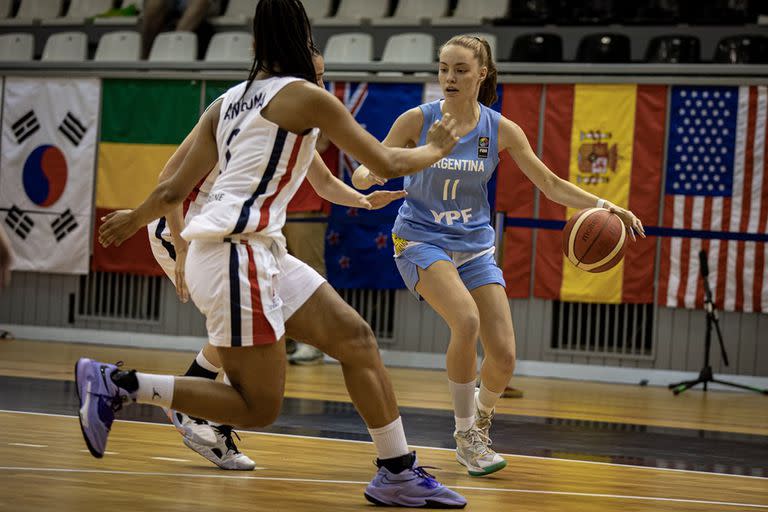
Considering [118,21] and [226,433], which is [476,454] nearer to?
[226,433]

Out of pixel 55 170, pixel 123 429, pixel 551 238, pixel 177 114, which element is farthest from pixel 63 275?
pixel 123 429

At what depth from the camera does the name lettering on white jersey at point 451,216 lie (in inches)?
184

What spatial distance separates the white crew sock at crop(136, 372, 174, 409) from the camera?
3367 mm

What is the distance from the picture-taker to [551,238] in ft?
31.6

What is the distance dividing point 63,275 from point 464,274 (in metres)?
7.27

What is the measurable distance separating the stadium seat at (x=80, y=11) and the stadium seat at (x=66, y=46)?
1.75 feet

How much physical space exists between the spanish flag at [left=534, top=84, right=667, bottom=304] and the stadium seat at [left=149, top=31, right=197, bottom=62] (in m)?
4.33

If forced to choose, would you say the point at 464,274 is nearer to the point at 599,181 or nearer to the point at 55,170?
the point at 599,181

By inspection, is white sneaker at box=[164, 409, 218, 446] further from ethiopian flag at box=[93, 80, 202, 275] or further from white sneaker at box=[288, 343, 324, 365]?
ethiopian flag at box=[93, 80, 202, 275]

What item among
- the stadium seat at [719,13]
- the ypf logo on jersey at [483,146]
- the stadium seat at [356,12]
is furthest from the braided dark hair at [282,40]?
the stadium seat at [356,12]

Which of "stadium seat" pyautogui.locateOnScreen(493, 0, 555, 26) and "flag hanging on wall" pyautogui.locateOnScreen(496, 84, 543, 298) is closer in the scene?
"flag hanging on wall" pyautogui.locateOnScreen(496, 84, 543, 298)

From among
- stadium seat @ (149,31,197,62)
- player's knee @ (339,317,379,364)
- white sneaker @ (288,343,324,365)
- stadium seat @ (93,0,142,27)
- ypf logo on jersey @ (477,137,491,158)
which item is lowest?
white sneaker @ (288,343,324,365)

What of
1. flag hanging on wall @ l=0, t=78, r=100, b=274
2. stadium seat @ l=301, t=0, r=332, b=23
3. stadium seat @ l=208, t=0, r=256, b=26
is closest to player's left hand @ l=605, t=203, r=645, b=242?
flag hanging on wall @ l=0, t=78, r=100, b=274

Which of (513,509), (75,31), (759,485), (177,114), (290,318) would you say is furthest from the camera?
(75,31)
